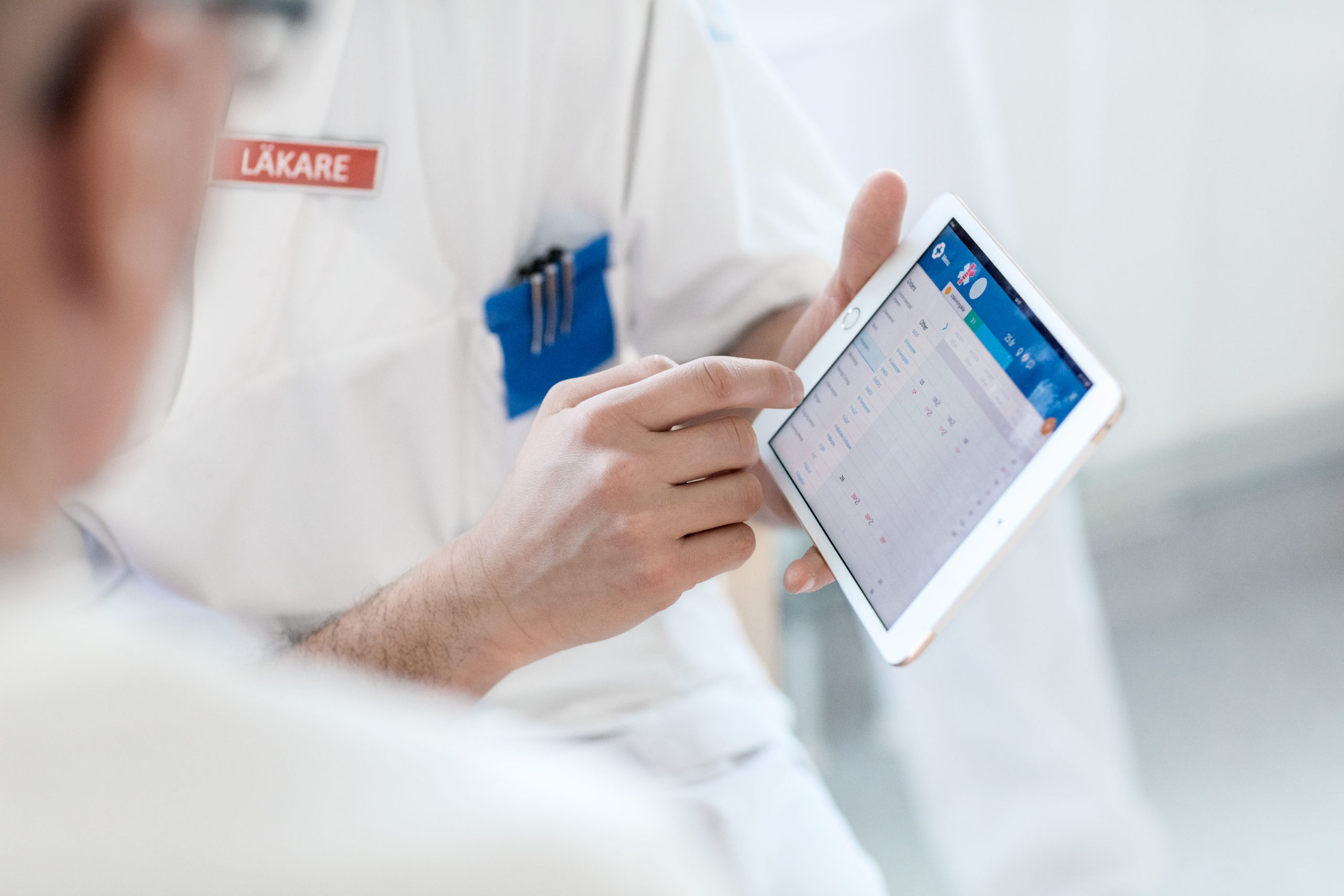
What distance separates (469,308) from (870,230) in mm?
323

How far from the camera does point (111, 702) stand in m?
0.25

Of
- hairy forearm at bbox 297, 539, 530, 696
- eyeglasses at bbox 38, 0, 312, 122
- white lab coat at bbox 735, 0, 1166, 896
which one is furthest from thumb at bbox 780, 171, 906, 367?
white lab coat at bbox 735, 0, 1166, 896

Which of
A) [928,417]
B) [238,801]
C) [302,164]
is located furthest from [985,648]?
[238,801]

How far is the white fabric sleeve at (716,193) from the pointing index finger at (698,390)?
23 centimetres

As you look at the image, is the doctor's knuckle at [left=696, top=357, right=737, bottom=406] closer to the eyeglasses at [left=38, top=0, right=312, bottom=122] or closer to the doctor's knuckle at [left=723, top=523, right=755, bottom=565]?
the doctor's knuckle at [left=723, top=523, right=755, bottom=565]

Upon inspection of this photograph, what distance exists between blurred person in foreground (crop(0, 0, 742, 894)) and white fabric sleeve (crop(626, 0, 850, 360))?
0.55 m

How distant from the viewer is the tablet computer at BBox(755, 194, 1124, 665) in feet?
1.73

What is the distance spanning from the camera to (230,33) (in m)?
0.26

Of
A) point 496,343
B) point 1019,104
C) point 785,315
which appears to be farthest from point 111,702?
point 1019,104

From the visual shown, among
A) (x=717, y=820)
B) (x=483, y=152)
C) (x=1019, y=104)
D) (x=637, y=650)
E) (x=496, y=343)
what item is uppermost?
(x=1019, y=104)

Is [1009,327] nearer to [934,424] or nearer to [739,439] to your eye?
[934,424]

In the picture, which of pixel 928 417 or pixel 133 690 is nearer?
pixel 133 690

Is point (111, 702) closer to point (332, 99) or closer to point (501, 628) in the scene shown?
point (501, 628)

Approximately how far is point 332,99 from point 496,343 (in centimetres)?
21
